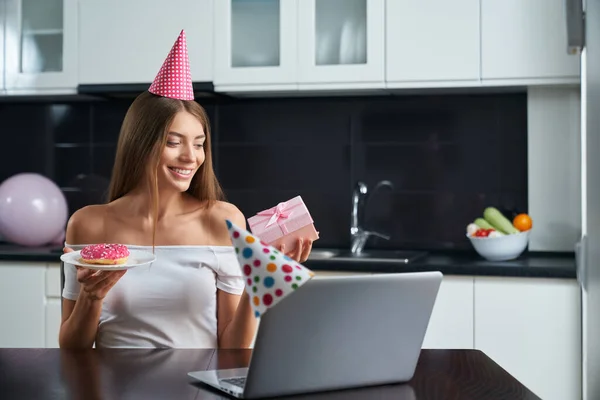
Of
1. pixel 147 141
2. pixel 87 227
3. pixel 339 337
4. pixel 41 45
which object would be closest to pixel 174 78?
pixel 147 141

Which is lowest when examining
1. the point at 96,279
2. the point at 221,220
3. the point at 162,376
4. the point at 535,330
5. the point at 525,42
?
the point at 535,330

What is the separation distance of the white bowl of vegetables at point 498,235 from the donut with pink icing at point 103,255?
68.3 inches

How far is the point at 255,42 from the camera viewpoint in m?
3.36

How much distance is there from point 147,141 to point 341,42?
157 centimetres

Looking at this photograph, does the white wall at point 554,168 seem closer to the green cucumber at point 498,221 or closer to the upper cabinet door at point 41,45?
the green cucumber at point 498,221

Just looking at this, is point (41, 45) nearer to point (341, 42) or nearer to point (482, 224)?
point (341, 42)

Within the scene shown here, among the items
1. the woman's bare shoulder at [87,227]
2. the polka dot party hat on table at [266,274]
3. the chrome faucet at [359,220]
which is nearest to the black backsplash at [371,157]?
the chrome faucet at [359,220]

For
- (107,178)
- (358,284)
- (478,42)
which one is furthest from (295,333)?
(107,178)

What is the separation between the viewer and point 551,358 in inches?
113

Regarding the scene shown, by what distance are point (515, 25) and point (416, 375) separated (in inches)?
78.2

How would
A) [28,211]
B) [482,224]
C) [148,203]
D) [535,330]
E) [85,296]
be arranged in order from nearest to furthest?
[85,296] → [148,203] → [535,330] → [482,224] → [28,211]

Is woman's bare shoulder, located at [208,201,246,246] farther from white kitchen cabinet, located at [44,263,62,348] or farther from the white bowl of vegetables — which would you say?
white kitchen cabinet, located at [44,263,62,348]

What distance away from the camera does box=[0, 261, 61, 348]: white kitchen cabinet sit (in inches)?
127

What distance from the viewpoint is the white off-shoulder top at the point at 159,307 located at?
187cm
